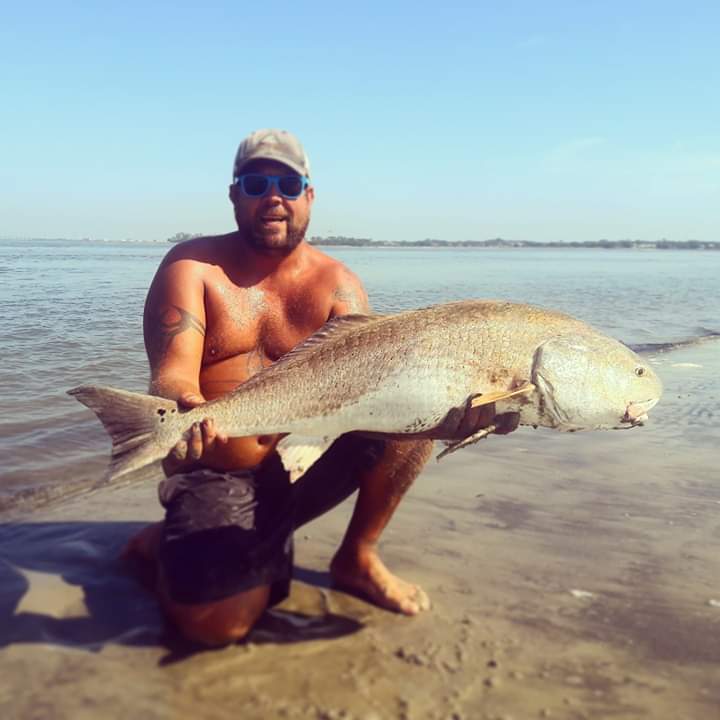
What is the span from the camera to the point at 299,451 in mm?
3211

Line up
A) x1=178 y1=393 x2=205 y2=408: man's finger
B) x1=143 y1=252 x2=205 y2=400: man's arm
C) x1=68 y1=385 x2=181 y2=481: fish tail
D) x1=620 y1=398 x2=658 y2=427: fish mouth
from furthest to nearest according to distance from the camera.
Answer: x1=143 y1=252 x2=205 y2=400: man's arm, x1=620 y1=398 x2=658 y2=427: fish mouth, x1=178 y1=393 x2=205 y2=408: man's finger, x1=68 y1=385 x2=181 y2=481: fish tail

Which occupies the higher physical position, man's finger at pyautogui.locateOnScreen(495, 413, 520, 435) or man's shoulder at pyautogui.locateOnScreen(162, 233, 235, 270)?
man's shoulder at pyautogui.locateOnScreen(162, 233, 235, 270)

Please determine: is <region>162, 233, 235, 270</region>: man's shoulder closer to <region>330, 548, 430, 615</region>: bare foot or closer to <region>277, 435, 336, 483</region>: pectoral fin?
<region>277, 435, 336, 483</region>: pectoral fin

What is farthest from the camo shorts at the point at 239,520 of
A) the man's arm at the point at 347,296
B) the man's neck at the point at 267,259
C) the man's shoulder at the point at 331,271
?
the man's neck at the point at 267,259

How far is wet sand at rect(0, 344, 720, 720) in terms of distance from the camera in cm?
273

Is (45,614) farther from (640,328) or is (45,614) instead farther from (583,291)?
(583,291)

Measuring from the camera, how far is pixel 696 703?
2.73 meters

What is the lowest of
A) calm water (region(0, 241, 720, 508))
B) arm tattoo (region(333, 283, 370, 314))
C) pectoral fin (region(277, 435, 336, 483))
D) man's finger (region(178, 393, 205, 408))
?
calm water (region(0, 241, 720, 508))

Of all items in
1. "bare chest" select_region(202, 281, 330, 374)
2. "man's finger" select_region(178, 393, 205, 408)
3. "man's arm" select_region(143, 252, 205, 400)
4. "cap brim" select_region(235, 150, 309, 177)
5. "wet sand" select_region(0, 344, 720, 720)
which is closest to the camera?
"wet sand" select_region(0, 344, 720, 720)

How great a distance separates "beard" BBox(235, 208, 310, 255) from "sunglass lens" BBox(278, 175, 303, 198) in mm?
146

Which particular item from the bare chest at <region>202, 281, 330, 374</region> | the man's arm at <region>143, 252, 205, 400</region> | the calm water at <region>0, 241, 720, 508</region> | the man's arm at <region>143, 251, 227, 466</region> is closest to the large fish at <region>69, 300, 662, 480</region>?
the man's arm at <region>143, 251, 227, 466</region>

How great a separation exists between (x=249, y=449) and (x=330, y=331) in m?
0.82

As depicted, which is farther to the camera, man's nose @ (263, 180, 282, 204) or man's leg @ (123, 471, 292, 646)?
man's nose @ (263, 180, 282, 204)

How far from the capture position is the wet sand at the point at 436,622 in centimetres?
273
